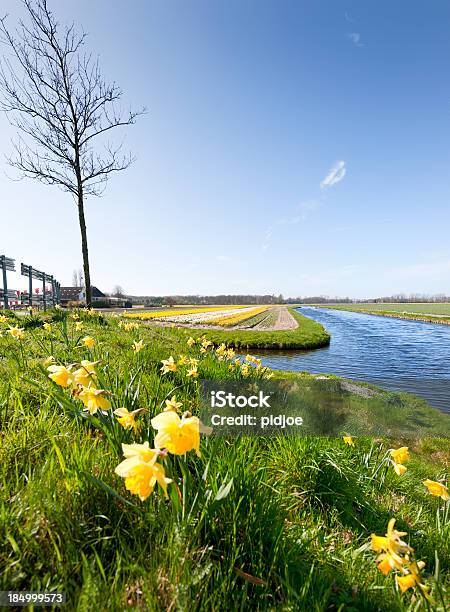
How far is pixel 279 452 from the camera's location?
259cm

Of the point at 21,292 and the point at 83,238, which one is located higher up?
the point at 83,238

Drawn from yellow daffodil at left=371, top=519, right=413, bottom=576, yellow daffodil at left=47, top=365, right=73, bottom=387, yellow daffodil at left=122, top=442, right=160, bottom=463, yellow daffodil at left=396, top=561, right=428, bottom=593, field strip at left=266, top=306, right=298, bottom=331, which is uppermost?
yellow daffodil at left=47, top=365, right=73, bottom=387

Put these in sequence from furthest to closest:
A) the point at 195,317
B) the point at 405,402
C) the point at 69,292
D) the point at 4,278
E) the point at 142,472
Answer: the point at 69,292 → the point at 195,317 → the point at 4,278 → the point at 405,402 → the point at 142,472

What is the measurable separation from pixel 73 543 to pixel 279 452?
1863 mm

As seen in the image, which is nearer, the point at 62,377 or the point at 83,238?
the point at 62,377

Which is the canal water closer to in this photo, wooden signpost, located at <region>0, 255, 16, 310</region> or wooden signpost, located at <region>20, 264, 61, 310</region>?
wooden signpost, located at <region>0, 255, 16, 310</region>

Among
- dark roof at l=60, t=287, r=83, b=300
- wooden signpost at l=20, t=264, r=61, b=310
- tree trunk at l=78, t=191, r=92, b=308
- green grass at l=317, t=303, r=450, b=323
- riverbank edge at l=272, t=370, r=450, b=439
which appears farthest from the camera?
dark roof at l=60, t=287, r=83, b=300

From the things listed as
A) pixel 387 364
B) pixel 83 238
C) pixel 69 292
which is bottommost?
pixel 387 364

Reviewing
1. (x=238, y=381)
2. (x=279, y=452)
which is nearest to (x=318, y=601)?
(x=279, y=452)

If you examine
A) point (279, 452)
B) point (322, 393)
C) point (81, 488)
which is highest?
point (81, 488)

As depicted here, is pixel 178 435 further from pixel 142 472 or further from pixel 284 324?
pixel 284 324

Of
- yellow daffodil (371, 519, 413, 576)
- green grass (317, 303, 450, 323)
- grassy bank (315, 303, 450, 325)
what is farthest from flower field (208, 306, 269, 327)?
green grass (317, 303, 450, 323)

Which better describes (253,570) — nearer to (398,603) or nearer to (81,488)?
(398,603)

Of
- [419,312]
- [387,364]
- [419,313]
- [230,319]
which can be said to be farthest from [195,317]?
[419,312]
